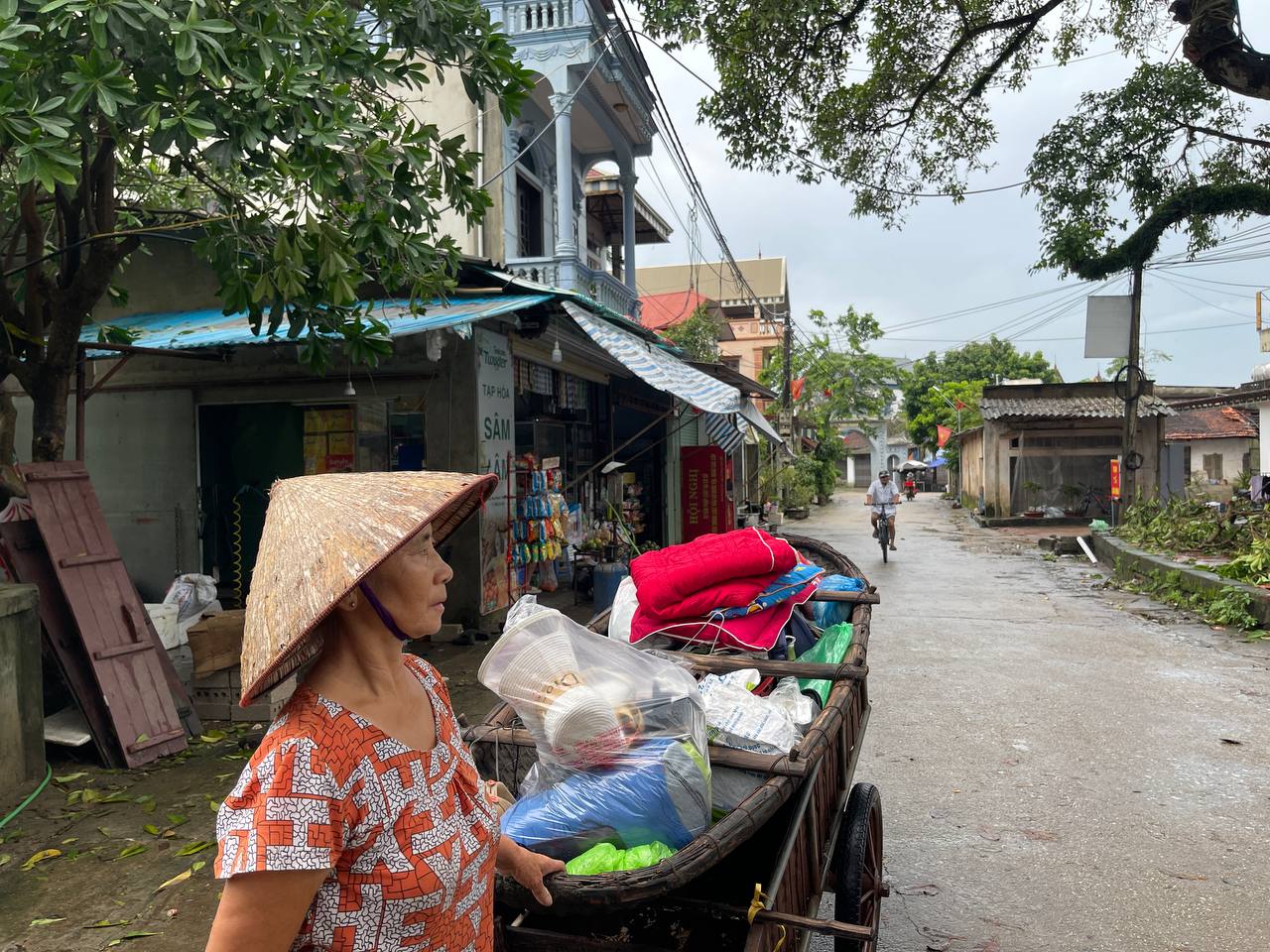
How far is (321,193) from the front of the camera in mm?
4434

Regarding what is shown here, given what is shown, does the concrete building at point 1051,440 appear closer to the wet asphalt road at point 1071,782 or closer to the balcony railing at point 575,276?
the balcony railing at point 575,276

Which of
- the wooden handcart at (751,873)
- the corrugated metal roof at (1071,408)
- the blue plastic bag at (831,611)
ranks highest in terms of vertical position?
the corrugated metal roof at (1071,408)

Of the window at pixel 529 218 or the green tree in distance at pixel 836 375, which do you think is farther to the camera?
the green tree in distance at pixel 836 375

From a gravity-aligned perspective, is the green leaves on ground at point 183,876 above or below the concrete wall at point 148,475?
below

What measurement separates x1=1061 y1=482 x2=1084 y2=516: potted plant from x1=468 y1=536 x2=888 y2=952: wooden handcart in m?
23.8

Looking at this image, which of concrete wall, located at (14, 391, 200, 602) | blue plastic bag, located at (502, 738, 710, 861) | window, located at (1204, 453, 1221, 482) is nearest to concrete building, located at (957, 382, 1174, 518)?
window, located at (1204, 453, 1221, 482)

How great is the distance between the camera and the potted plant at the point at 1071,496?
79.3 ft

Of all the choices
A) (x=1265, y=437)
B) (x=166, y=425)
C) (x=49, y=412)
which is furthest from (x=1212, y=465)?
(x=49, y=412)

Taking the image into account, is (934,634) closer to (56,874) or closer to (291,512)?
(56,874)

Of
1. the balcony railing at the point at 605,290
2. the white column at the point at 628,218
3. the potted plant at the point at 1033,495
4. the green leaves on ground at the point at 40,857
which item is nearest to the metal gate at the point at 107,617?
the green leaves on ground at the point at 40,857

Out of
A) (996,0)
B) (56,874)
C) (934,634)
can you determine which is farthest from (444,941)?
(996,0)

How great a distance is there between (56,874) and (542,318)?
5522 mm

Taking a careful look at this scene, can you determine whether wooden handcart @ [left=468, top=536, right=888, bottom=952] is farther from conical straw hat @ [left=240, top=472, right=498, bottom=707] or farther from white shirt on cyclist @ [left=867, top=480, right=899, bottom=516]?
white shirt on cyclist @ [left=867, top=480, right=899, bottom=516]

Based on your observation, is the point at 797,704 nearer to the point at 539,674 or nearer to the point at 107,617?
the point at 539,674
